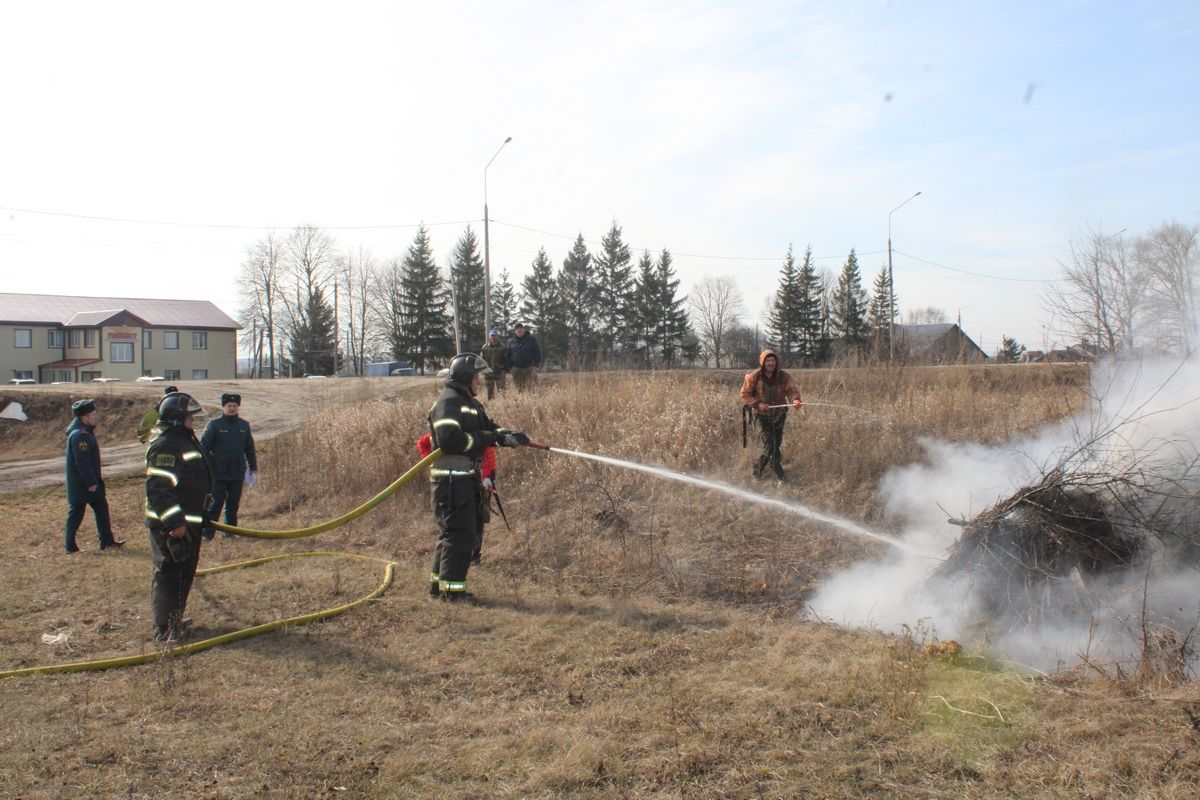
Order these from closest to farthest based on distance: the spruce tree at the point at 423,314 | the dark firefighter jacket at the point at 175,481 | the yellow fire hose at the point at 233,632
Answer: the yellow fire hose at the point at 233,632, the dark firefighter jacket at the point at 175,481, the spruce tree at the point at 423,314

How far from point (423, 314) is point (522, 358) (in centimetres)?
3821

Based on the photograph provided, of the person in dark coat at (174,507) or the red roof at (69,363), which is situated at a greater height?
the red roof at (69,363)

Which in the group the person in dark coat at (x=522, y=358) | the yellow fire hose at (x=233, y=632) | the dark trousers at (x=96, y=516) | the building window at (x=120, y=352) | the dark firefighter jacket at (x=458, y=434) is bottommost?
the yellow fire hose at (x=233, y=632)

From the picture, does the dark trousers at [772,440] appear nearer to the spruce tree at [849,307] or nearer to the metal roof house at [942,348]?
the metal roof house at [942,348]

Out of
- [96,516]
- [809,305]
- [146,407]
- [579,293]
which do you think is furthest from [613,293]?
[96,516]

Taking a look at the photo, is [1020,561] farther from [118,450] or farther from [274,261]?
[274,261]

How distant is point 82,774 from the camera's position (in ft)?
12.9

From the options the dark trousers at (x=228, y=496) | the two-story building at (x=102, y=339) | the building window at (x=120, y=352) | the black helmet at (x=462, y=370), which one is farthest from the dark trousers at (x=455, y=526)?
the building window at (x=120, y=352)

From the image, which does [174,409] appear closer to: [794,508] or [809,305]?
[794,508]

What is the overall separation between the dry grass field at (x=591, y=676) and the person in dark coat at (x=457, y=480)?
0.33m

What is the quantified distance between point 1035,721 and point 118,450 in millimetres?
19744

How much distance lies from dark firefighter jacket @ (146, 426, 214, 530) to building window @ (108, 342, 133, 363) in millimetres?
55718

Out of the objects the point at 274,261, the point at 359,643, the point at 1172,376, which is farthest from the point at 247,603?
the point at 274,261

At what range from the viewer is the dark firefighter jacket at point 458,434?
6969 mm
